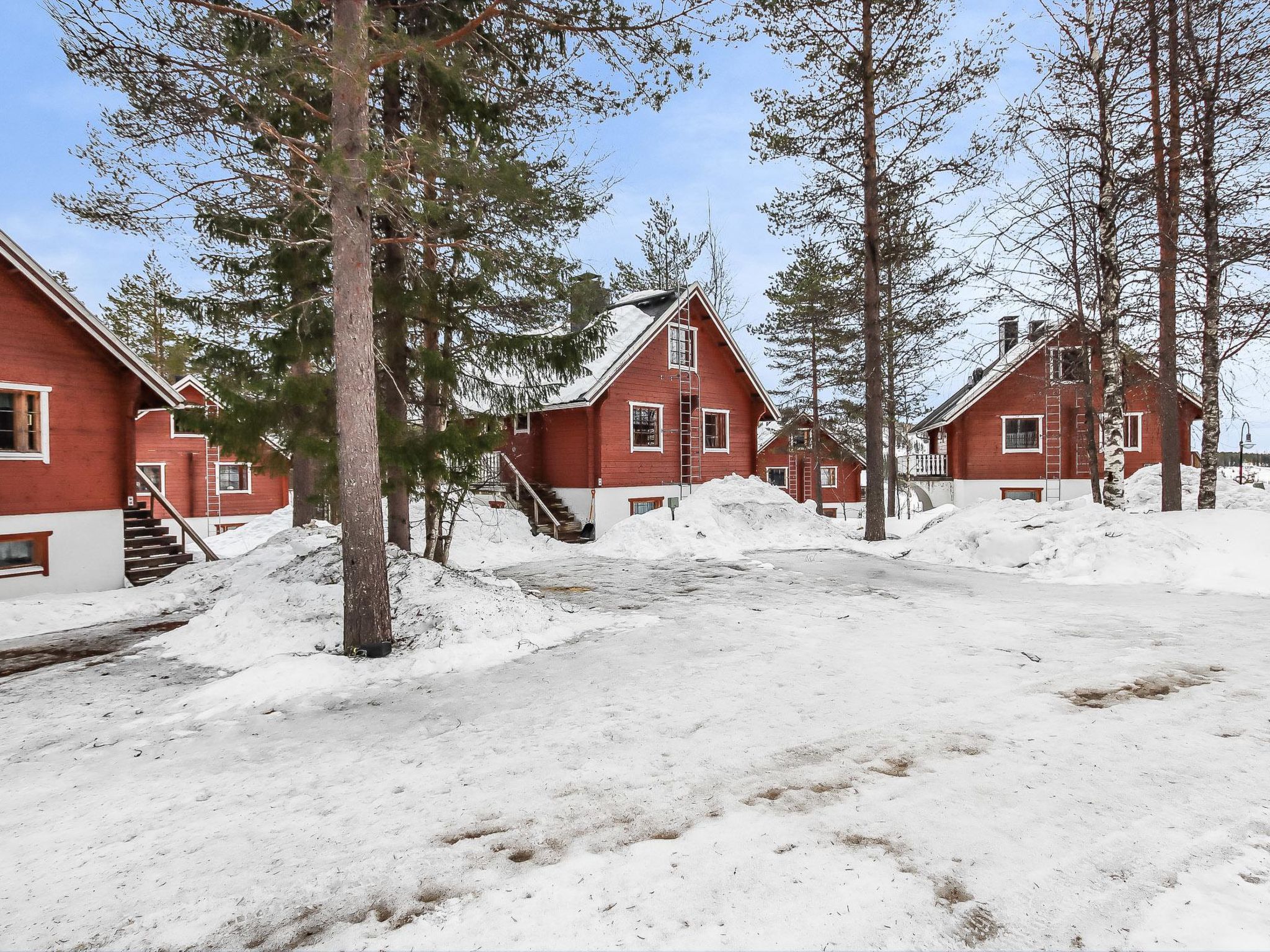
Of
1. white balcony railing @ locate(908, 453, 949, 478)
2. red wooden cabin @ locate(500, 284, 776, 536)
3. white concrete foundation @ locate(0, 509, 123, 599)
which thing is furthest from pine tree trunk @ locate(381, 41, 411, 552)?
white balcony railing @ locate(908, 453, 949, 478)

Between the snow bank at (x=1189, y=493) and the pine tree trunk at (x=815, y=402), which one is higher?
the pine tree trunk at (x=815, y=402)

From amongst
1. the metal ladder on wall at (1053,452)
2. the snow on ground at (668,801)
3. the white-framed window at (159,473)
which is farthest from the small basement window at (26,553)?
the metal ladder on wall at (1053,452)

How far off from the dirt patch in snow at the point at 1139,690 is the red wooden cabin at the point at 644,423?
16.3 metres

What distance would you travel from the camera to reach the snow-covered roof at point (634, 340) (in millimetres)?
20875

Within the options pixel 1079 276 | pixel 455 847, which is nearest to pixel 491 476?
pixel 1079 276

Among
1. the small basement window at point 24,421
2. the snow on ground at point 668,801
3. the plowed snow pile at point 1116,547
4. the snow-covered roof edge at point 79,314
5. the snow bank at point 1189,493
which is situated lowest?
the snow on ground at point 668,801

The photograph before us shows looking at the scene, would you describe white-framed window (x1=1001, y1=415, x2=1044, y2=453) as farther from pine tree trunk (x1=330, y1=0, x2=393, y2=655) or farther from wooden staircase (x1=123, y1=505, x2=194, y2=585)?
wooden staircase (x1=123, y1=505, x2=194, y2=585)

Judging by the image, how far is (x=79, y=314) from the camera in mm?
12836

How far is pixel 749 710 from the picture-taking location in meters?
5.25

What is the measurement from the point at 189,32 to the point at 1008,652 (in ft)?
35.6

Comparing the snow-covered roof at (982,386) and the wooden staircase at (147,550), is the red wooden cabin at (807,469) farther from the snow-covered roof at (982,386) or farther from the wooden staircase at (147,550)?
the wooden staircase at (147,550)

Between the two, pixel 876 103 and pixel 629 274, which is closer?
pixel 876 103

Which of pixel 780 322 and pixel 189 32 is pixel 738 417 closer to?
pixel 780 322

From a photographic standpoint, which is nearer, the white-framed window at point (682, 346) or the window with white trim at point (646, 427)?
the window with white trim at point (646, 427)
